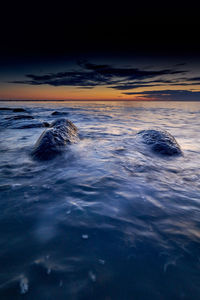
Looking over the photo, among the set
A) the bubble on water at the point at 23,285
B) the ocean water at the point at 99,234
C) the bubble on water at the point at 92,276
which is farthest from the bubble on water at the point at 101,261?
the bubble on water at the point at 23,285

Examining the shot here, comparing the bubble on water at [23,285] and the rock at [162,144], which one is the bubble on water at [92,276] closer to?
the bubble on water at [23,285]

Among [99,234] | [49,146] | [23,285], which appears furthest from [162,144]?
[23,285]

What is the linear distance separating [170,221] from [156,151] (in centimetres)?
356

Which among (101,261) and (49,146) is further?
(49,146)

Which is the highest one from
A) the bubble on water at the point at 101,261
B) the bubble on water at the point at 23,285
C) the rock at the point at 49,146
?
the rock at the point at 49,146

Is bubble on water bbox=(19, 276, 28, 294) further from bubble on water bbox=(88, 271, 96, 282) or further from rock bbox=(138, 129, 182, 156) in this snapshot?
rock bbox=(138, 129, 182, 156)

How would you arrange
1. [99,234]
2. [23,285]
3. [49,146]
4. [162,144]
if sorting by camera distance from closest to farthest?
[23,285] < [99,234] < [49,146] < [162,144]

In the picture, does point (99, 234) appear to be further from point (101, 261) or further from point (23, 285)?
point (23, 285)

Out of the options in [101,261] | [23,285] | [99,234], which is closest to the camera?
[23,285]

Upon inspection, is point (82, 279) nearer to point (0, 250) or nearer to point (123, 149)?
point (0, 250)

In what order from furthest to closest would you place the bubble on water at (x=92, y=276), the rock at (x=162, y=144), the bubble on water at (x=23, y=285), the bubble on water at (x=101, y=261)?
the rock at (x=162, y=144) → the bubble on water at (x=101, y=261) → the bubble on water at (x=92, y=276) → the bubble on water at (x=23, y=285)

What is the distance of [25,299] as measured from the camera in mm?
1395


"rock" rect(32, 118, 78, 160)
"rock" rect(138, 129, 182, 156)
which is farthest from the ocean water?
"rock" rect(138, 129, 182, 156)

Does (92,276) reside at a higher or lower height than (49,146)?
lower
